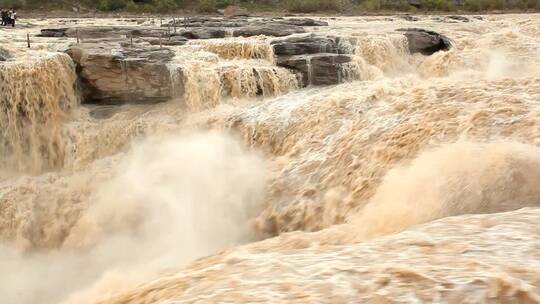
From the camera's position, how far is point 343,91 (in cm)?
1005

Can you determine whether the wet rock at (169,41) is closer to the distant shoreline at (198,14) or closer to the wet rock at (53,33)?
the wet rock at (53,33)

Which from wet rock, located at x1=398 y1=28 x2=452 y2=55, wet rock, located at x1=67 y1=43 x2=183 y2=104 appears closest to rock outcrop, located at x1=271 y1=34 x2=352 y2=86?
wet rock, located at x1=398 y1=28 x2=452 y2=55

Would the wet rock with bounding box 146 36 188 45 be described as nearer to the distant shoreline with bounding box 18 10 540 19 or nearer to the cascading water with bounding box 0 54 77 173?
the cascading water with bounding box 0 54 77 173

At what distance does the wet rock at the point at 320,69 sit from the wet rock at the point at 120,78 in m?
2.52

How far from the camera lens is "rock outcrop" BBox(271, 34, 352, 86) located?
11.3 metres

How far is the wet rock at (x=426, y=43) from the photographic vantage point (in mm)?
13219

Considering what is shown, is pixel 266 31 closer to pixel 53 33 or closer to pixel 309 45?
pixel 309 45

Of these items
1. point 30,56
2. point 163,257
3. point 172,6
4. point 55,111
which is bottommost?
point 163,257

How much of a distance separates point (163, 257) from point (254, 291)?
3809 millimetres

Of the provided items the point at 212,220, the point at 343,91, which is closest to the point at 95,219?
the point at 212,220

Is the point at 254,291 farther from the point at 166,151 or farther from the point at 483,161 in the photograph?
the point at 166,151

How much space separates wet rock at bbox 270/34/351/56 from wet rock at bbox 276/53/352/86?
70cm

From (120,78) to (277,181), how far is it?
14.9 ft

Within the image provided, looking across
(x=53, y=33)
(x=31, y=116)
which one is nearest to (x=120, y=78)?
(x=31, y=116)
